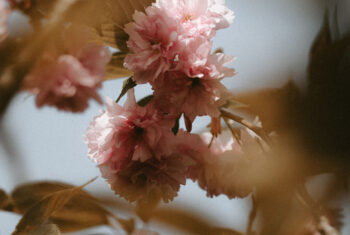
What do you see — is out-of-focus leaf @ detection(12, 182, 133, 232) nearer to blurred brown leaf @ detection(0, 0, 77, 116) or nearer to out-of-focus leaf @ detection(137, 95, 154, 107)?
out-of-focus leaf @ detection(137, 95, 154, 107)

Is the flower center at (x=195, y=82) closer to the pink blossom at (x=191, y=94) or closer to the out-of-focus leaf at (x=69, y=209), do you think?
the pink blossom at (x=191, y=94)

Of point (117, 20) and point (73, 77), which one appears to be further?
point (73, 77)

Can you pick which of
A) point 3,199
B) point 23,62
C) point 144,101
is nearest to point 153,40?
point 144,101

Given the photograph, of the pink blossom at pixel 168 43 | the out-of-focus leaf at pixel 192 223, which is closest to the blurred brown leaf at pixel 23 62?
the out-of-focus leaf at pixel 192 223

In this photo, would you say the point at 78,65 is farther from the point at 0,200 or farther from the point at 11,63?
the point at 11,63

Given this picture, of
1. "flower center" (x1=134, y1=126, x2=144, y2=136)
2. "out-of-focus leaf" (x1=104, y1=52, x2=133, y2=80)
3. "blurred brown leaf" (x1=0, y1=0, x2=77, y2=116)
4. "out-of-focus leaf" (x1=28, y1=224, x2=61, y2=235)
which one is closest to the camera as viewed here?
"blurred brown leaf" (x1=0, y1=0, x2=77, y2=116)

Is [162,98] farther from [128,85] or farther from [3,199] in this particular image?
[3,199]

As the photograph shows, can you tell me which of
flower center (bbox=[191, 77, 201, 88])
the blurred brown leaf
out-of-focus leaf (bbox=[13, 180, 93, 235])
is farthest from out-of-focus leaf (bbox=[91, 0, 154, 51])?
the blurred brown leaf
